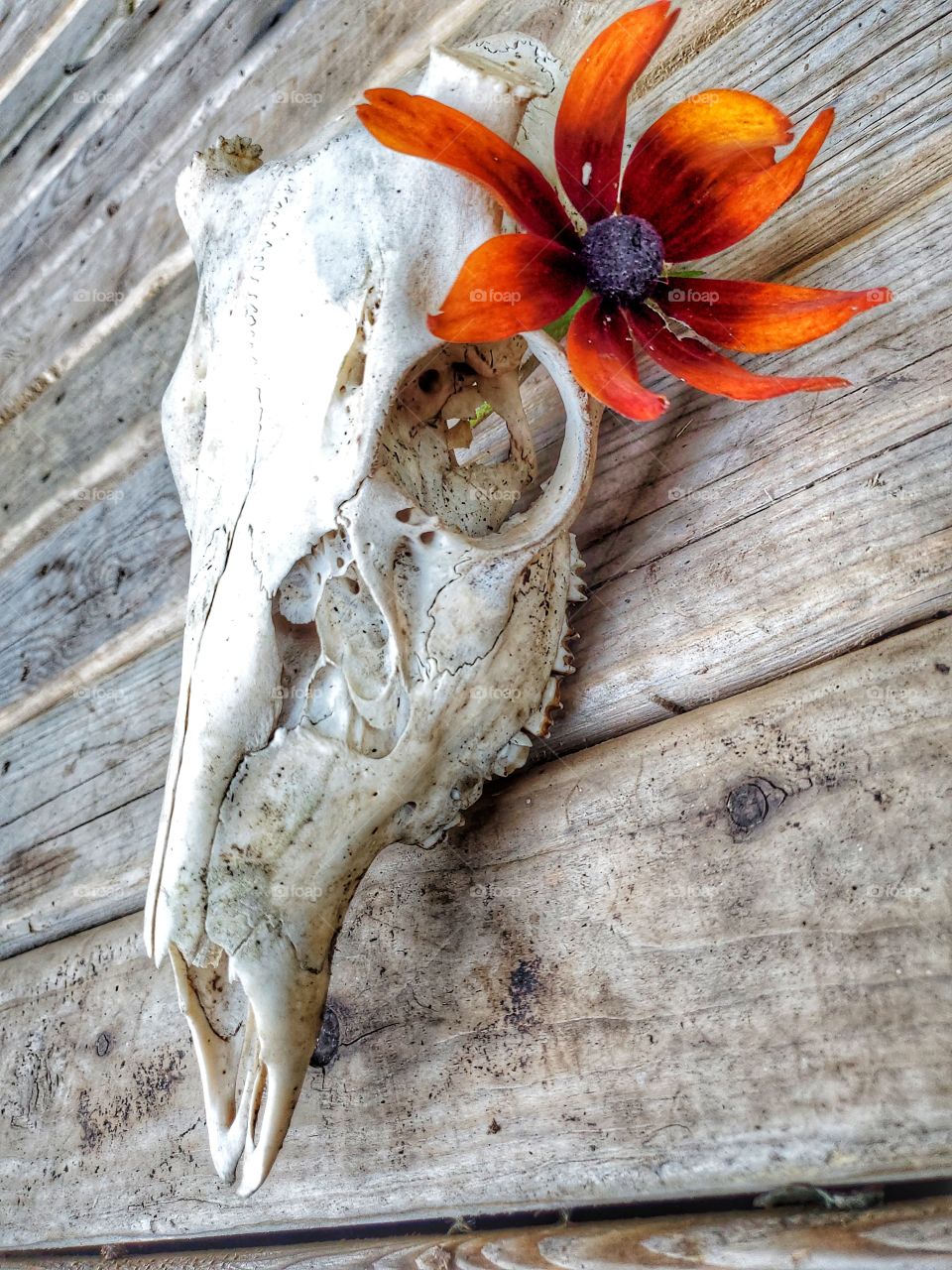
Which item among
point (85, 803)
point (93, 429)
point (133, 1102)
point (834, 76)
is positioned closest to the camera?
point (834, 76)

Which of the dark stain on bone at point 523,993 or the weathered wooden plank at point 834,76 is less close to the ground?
the weathered wooden plank at point 834,76

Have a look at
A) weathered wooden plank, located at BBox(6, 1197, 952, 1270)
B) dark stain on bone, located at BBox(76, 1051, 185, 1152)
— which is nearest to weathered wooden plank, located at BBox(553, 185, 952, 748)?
weathered wooden plank, located at BBox(6, 1197, 952, 1270)

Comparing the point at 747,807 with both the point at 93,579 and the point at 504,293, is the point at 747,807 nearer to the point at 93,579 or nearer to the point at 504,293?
the point at 504,293

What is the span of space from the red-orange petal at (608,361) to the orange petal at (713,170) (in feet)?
0.19

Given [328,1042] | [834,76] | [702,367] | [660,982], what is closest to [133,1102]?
[328,1042]

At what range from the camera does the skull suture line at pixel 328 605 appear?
65cm

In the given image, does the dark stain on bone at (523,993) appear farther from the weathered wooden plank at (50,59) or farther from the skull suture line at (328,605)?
the weathered wooden plank at (50,59)

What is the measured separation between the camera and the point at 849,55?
2.58 feet

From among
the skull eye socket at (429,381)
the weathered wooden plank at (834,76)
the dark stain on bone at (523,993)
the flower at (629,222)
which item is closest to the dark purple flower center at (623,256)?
the flower at (629,222)

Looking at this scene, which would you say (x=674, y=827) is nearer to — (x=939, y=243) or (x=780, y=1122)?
(x=780, y=1122)

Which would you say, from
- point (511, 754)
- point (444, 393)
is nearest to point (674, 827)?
point (511, 754)

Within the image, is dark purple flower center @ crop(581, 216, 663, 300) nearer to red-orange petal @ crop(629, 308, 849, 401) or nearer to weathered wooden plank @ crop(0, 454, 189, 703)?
red-orange petal @ crop(629, 308, 849, 401)

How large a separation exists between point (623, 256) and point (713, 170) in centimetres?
7

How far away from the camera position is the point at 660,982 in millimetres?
699
